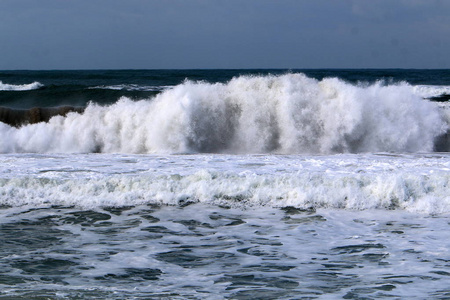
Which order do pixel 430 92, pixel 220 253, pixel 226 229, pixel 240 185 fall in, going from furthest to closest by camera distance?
pixel 430 92
pixel 240 185
pixel 226 229
pixel 220 253

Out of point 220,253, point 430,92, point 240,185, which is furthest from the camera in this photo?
point 430,92

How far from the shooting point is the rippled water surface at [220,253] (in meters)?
4.89

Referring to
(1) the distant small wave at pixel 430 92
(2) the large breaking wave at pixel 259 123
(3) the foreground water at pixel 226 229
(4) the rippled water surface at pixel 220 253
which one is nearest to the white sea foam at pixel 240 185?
(3) the foreground water at pixel 226 229

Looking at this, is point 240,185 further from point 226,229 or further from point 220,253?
point 220,253

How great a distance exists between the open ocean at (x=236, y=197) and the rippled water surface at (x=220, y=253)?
20mm

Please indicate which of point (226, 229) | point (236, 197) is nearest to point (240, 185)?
point (236, 197)

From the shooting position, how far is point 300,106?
13.7m

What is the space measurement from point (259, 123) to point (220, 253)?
8033 millimetres

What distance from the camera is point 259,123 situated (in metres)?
13.7

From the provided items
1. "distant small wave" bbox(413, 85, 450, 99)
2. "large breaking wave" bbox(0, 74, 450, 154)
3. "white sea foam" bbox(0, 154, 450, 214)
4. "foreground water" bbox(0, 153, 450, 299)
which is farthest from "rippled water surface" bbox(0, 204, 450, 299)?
"distant small wave" bbox(413, 85, 450, 99)

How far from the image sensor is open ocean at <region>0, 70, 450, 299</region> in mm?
5164

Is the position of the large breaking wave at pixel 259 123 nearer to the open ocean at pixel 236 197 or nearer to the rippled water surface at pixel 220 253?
the open ocean at pixel 236 197

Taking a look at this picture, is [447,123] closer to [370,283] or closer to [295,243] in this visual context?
[295,243]

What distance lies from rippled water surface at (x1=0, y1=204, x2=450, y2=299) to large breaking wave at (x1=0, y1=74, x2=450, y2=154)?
5574mm
